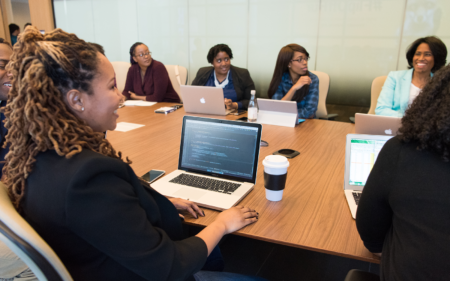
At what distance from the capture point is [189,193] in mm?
1325

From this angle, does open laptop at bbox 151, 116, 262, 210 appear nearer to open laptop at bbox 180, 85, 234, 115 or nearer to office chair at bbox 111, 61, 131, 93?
open laptop at bbox 180, 85, 234, 115

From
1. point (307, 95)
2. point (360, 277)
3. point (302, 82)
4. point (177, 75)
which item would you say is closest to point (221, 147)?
point (360, 277)

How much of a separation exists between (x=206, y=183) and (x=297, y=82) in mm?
1824

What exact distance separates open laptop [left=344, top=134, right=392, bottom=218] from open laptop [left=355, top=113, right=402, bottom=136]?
45cm

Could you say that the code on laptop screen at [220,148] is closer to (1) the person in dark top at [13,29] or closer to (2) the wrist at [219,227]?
(2) the wrist at [219,227]

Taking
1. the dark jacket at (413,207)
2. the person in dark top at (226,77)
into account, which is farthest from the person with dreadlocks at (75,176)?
the person in dark top at (226,77)

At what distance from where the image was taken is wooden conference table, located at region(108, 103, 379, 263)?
1057 millimetres

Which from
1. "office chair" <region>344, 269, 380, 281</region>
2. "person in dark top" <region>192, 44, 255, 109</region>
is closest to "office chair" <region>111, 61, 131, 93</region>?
"person in dark top" <region>192, 44, 255, 109</region>

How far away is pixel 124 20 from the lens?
17.6ft

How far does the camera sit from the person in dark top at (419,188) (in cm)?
73

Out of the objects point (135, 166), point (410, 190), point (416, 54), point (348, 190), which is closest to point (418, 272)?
point (410, 190)

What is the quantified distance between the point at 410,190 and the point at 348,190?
63 cm

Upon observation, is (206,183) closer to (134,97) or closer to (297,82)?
(297,82)

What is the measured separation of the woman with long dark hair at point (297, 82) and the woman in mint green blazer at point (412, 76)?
0.59 m
